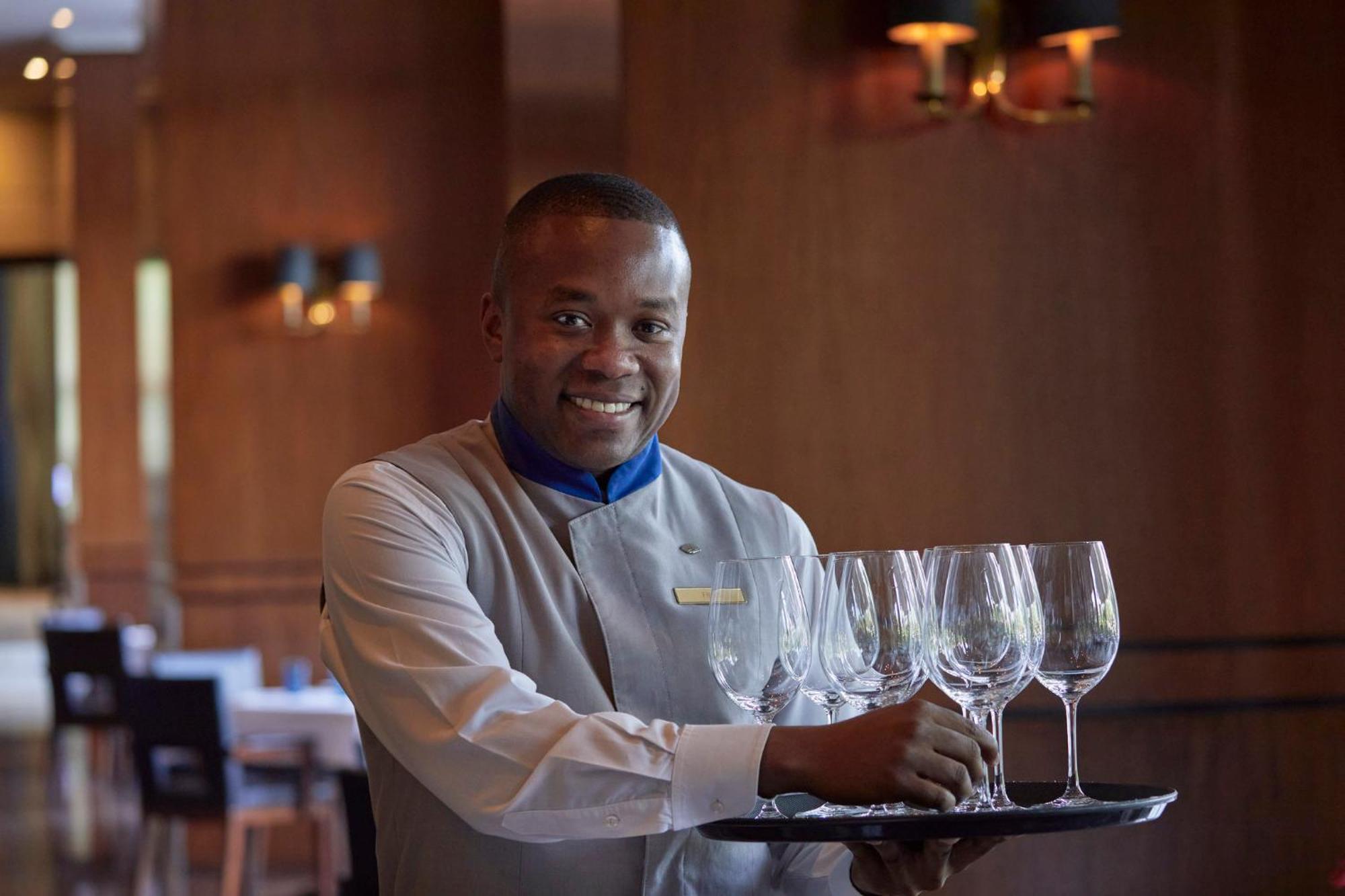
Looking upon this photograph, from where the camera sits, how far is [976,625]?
5.22 feet

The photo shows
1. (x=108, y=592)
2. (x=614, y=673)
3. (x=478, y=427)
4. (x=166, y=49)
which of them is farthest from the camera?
(x=108, y=592)

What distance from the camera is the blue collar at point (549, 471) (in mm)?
1943

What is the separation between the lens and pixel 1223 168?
4.22 meters

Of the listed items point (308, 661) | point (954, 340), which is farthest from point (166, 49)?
point (954, 340)

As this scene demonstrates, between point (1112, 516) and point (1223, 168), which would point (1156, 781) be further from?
point (1223, 168)

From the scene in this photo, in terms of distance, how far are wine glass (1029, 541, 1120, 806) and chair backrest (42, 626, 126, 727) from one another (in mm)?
6648

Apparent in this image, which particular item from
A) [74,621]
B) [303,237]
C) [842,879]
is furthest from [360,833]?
[74,621]

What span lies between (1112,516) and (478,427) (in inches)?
98.6

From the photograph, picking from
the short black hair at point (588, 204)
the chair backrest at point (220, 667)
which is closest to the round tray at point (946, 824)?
the short black hair at point (588, 204)

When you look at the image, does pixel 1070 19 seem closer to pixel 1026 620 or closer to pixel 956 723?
pixel 1026 620

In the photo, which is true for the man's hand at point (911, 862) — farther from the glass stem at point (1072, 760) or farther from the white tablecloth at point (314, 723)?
the white tablecloth at point (314, 723)

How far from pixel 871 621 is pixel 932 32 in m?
2.69

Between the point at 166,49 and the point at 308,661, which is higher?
A: the point at 166,49

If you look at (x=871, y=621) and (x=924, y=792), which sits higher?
(x=871, y=621)
